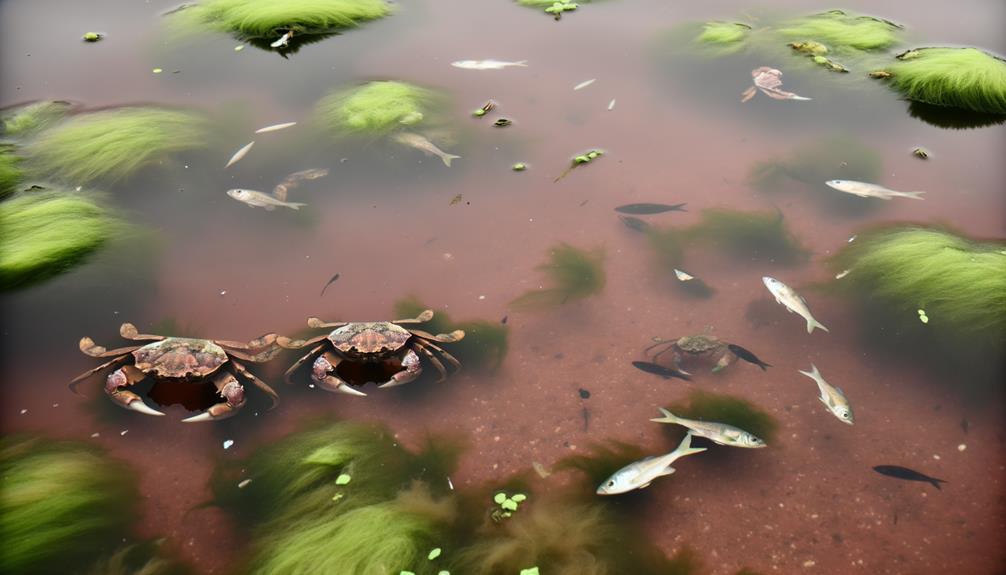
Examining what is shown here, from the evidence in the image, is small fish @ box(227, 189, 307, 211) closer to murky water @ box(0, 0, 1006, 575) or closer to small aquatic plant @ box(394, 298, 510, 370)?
murky water @ box(0, 0, 1006, 575)

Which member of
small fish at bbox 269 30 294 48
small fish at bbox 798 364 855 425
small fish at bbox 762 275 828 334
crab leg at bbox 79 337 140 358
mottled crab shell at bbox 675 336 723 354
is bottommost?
small fish at bbox 798 364 855 425

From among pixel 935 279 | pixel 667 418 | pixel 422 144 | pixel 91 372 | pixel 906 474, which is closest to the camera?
pixel 906 474

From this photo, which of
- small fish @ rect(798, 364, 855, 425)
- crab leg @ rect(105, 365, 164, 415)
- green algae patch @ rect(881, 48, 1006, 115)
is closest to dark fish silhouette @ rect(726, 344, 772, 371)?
small fish @ rect(798, 364, 855, 425)

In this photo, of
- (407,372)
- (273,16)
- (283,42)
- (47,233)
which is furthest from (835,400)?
(273,16)

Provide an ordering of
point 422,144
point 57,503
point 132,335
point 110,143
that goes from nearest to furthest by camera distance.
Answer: point 57,503 < point 132,335 < point 110,143 < point 422,144

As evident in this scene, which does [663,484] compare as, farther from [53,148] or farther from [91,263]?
[53,148]

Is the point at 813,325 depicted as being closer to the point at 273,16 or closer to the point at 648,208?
the point at 648,208

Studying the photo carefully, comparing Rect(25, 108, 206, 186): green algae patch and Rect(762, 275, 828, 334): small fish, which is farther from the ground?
Rect(25, 108, 206, 186): green algae patch
